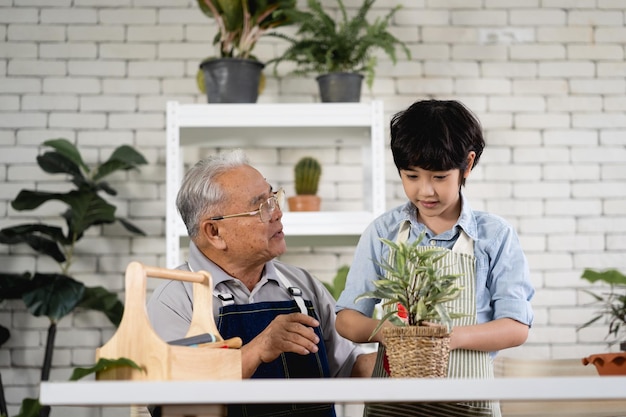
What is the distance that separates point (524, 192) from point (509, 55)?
658 mm

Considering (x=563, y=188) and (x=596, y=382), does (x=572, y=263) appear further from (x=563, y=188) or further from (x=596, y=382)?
(x=596, y=382)

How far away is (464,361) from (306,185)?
1897mm

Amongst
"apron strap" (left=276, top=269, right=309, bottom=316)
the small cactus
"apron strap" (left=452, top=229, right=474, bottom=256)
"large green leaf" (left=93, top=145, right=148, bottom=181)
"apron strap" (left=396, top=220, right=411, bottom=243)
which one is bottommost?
"apron strap" (left=276, top=269, right=309, bottom=316)

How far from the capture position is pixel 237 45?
11.5 feet

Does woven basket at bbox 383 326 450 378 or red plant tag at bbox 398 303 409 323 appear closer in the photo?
woven basket at bbox 383 326 450 378

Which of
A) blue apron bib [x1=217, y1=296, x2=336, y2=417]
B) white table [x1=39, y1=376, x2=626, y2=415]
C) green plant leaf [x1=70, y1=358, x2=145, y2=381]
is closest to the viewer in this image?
white table [x1=39, y1=376, x2=626, y2=415]

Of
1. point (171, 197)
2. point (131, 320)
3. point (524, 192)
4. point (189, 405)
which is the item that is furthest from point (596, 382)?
point (524, 192)

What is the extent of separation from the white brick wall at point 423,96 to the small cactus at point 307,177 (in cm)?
29

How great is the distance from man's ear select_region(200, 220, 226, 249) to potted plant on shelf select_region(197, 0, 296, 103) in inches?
49.7

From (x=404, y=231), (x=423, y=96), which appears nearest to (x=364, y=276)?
(x=404, y=231)

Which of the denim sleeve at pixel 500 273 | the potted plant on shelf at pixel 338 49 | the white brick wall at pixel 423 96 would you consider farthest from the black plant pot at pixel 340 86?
the denim sleeve at pixel 500 273

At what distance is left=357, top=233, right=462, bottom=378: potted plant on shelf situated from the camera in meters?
1.38

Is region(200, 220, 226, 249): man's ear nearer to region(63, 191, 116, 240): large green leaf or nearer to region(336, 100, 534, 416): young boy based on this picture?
region(336, 100, 534, 416): young boy

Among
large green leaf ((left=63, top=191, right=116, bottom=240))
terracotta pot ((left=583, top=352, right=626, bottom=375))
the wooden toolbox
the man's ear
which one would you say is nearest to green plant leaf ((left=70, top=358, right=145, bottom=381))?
the wooden toolbox
